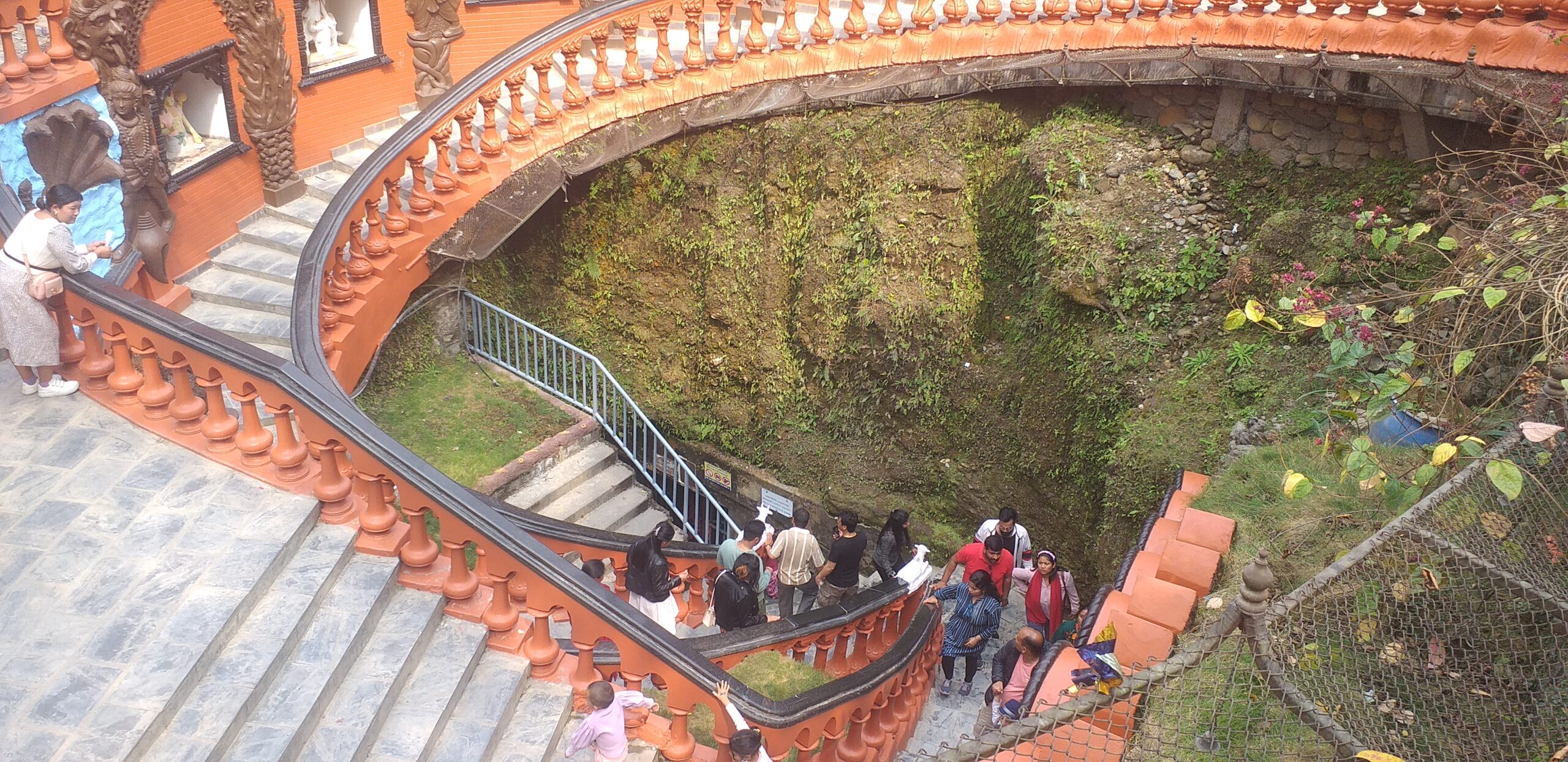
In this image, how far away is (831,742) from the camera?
5770 millimetres

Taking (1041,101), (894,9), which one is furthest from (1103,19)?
(894,9)

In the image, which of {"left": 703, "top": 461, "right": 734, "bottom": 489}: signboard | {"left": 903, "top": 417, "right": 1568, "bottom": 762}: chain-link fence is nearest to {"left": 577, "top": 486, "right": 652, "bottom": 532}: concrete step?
{"left": 703, "top": 461, "right": 734, "bottom": 489}: signboard

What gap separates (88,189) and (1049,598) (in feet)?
21.9

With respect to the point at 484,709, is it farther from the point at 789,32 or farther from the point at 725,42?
the point at 789,32

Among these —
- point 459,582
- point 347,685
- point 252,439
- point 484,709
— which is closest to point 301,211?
point 252,439

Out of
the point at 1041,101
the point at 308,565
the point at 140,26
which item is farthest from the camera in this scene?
the point at 1041,101

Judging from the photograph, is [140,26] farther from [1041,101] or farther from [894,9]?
[1041,101]

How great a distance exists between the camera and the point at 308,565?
17.0 feet

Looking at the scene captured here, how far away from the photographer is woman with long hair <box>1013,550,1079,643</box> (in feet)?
23.9

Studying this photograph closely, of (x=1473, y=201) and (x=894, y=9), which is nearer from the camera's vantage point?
(x=1473, y=201)

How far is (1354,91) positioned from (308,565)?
7009 mm

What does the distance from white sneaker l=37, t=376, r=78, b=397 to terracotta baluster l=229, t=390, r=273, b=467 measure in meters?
1.05

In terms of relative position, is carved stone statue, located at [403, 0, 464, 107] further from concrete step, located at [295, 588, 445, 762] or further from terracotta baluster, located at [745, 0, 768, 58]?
concrete step, located at [295, 588, 445, 762]

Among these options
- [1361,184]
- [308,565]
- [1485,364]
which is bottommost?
[308,565]
